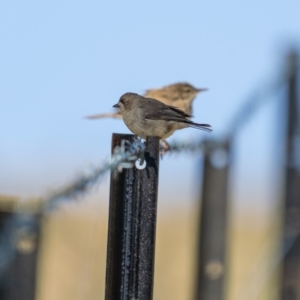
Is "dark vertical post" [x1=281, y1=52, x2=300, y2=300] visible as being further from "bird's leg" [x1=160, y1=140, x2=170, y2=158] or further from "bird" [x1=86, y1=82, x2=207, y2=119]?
"bird" [x1=86, y1=82, x2=207, y2=119]

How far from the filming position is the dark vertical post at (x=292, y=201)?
200 inches

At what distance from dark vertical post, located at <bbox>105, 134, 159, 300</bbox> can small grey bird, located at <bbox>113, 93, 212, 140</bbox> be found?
2240 mm

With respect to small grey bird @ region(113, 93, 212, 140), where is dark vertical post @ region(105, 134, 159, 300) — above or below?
below

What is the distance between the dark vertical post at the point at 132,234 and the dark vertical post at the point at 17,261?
2.10 feet

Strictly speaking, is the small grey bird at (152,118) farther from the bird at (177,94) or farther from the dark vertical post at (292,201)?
the bird at (177,94)

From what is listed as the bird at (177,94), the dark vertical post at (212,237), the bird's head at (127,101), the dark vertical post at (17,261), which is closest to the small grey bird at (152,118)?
the bird's head at (127,101)

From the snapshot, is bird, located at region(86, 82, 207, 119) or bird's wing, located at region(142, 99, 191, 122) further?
bird, located at region(86, 82, 207, 119)

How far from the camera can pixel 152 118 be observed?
231 inches

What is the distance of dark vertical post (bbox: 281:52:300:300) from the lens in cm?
508

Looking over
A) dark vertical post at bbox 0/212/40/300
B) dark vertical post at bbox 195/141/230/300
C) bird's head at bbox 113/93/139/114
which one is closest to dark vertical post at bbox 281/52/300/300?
dark vertical post at bbox 195/141/230/300

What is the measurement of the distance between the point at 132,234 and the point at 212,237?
1.76 m

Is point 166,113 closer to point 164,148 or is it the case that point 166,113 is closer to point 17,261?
point 164,148

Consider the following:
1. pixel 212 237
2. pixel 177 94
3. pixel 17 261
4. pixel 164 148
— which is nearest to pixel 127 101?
pixel 164 148

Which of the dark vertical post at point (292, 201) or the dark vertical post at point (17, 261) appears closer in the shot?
the dark vertical post at point (17, 261)
